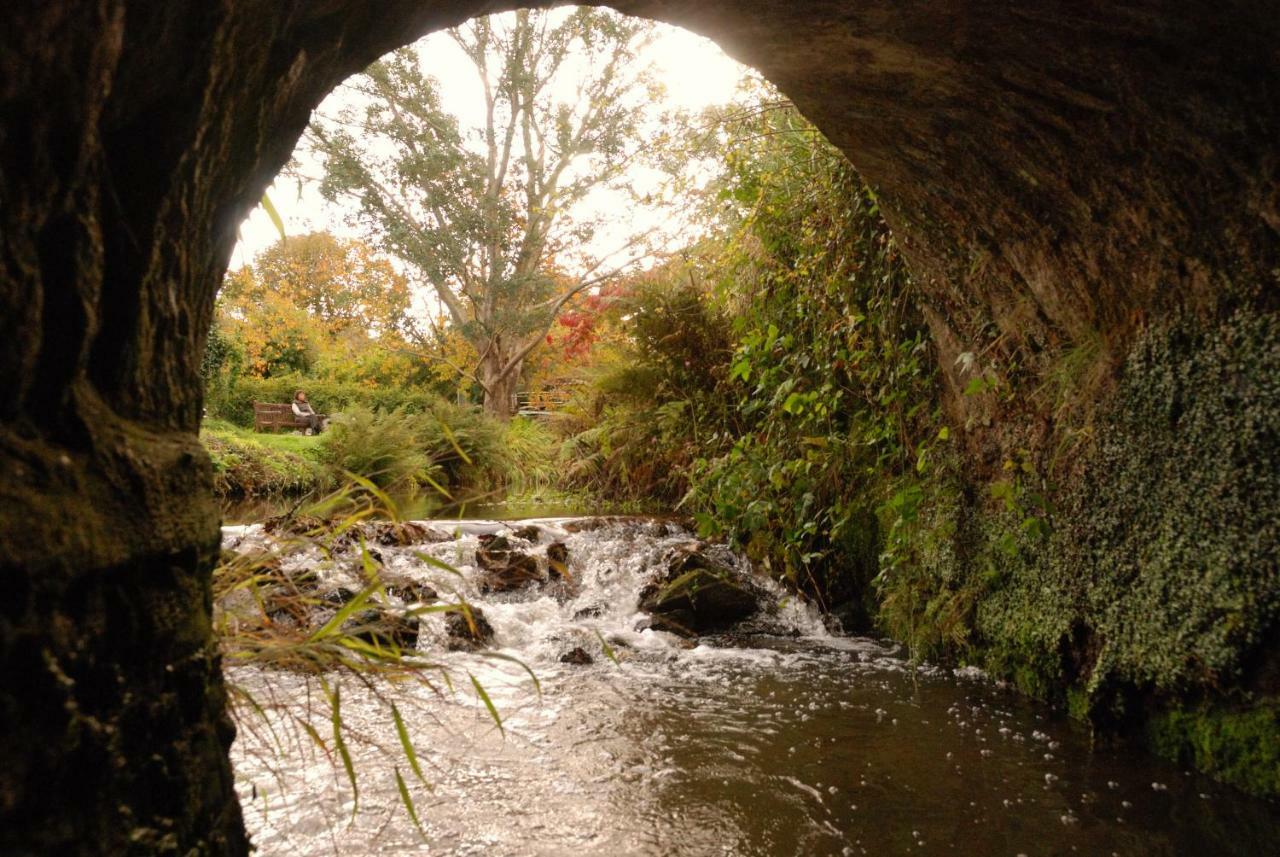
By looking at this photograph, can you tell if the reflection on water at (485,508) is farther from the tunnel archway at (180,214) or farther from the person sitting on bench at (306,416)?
the person sitting on bench at (306,416)

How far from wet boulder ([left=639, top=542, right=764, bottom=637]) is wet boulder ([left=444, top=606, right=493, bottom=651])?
48.5 inches

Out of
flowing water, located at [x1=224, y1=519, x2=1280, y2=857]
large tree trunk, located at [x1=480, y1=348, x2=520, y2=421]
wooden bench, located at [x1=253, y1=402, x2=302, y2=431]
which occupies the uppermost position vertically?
large tree trunk, located at [x1=480, y1=348, x2=520, y2=421]

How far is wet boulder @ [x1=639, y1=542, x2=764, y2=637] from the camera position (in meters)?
5.83

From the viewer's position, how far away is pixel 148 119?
56.4 inches

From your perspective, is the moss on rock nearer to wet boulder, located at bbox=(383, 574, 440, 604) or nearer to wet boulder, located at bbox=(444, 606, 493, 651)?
wet boulder, located at bbox=(383, 574, 440, 604)

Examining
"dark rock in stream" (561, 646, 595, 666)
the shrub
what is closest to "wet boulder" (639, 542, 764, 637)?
"dark rock in stream" (561, 646, 595, 666)

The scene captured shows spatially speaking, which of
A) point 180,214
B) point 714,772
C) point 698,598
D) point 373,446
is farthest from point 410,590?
point 373,446

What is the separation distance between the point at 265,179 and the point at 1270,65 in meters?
2.75

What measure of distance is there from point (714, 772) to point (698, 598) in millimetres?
2773

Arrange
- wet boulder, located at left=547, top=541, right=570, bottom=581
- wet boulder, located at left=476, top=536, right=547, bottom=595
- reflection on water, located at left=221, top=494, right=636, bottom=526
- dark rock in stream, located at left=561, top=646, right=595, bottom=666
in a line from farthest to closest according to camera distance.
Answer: reflection on water, located at left=221, top=494, right=636, bottom=526, wet boulder, located at left=547, top=541, right=570, bottom=581, wet boulder, located at left=476, top=536, right=547, bottom=595, dark rock in stream, located at left=561, top=646, right=595, bottom=666

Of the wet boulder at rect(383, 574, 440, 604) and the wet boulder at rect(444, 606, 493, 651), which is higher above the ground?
the wet boulder at rect(383, 574, 440, 604)

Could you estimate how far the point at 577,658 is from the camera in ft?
16.1

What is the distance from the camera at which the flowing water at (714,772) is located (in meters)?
2.56

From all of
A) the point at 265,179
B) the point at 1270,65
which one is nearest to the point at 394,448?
the point at 265,179
